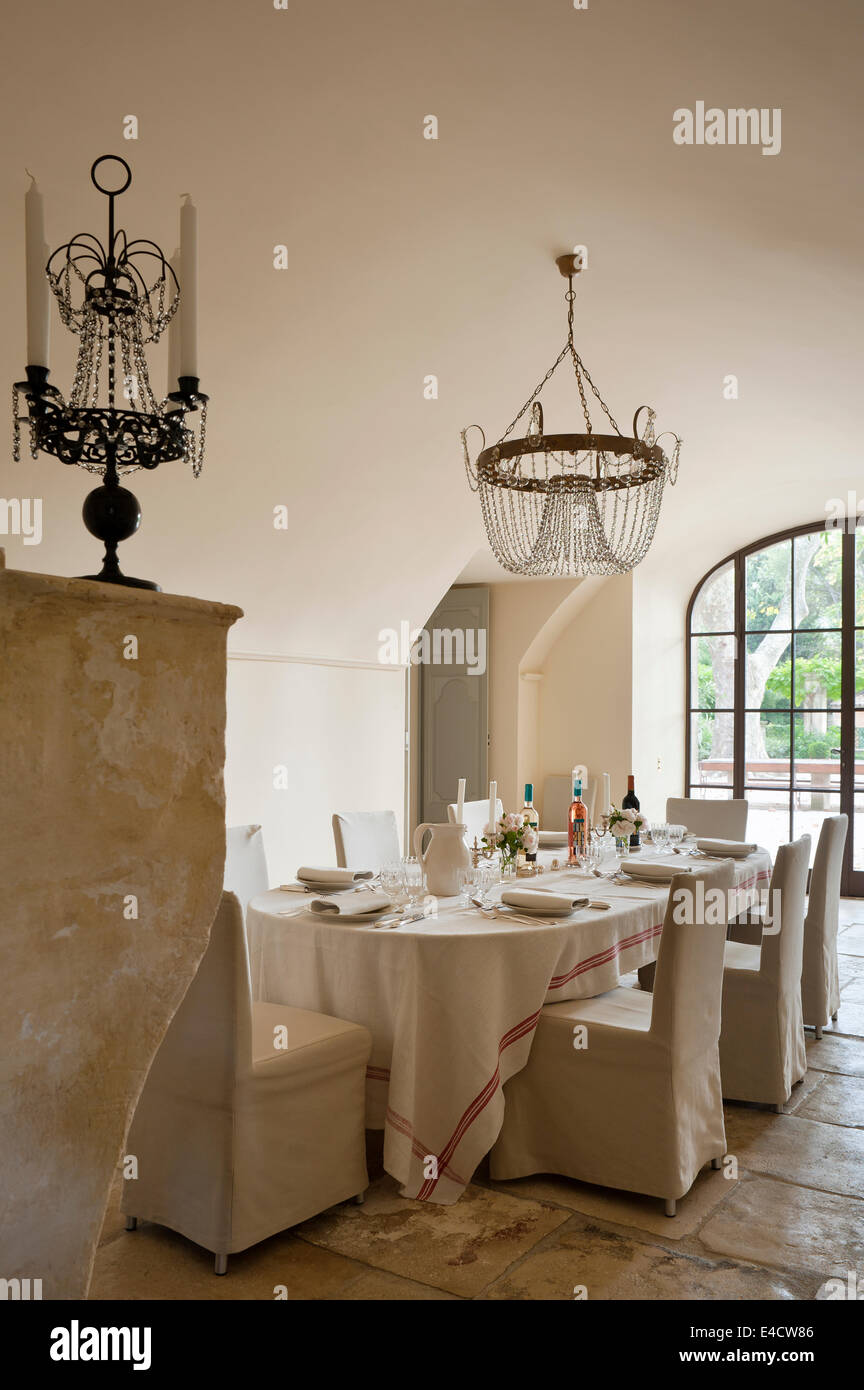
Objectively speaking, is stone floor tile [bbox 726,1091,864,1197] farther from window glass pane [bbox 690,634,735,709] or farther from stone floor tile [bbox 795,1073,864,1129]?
window glass pane [bbox 690,634,735,709]

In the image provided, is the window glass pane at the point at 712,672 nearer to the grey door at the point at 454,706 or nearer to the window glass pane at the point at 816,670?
the window glass pane at the point at 816,670

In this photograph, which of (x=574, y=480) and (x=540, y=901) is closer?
(x=540, y=901)

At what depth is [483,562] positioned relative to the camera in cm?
712

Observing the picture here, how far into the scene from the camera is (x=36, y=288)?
1.79 m

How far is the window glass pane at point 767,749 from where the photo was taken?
7.56m

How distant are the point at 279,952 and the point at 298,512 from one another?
7.57ft

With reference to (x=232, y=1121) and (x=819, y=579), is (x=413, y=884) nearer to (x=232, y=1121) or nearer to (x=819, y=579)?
(x=232, y=1121)

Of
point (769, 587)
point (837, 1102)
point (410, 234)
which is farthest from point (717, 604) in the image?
point (410, 234)

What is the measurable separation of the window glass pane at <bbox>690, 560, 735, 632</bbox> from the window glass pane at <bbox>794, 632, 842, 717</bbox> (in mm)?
551

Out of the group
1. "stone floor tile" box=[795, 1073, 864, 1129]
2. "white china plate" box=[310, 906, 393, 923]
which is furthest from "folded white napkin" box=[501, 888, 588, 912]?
"stone floor tile" box=[795, 1073, 864, 1129]

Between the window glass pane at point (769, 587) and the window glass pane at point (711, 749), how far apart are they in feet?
2.54

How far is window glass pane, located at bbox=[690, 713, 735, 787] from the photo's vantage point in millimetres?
7809

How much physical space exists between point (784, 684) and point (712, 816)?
2.83 metres
